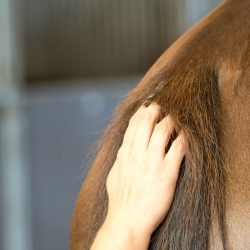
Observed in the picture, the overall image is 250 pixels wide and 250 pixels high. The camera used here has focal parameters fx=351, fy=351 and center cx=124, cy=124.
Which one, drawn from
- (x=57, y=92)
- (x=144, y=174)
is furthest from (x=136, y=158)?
(x=57, y=92)

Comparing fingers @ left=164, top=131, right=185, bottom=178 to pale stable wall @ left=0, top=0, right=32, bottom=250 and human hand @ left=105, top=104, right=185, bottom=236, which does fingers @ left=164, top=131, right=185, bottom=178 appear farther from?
pale stable wall @ left=0, top=0, right=32, bottom=250

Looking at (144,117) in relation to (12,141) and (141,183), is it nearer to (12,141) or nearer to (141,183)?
(141,183)

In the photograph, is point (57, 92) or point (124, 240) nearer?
point (124, 240)

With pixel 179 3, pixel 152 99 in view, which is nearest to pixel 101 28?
pixel 179 3

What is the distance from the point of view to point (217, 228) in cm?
33

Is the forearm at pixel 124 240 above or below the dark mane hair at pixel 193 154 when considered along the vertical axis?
below

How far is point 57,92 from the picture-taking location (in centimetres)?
227

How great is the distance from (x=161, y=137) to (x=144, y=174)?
4 cm

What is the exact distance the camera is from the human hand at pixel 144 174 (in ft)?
1.14

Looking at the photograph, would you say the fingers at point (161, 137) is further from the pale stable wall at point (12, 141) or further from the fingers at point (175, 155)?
the pale stable wall at point (12, 141)

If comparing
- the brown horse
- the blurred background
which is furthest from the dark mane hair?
the blurred background

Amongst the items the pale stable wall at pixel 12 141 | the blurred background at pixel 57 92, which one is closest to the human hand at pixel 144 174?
the blurred background at pixel 57 92

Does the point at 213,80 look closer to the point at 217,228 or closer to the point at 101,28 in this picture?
the point at 217,228

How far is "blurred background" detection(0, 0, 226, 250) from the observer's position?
7.31 feet
